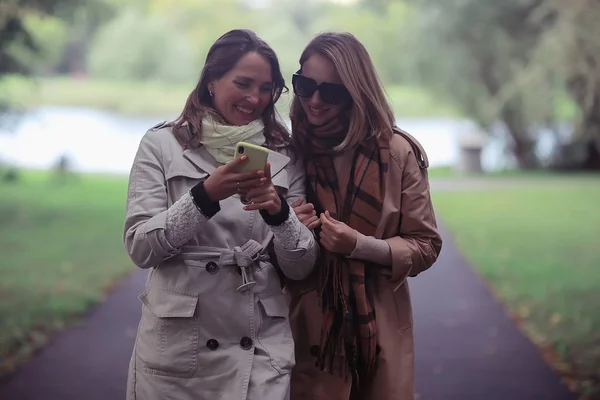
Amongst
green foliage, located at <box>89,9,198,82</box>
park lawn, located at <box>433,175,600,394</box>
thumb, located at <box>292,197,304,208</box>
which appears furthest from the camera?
green foliage, located at <box>89,9,198,82</box>

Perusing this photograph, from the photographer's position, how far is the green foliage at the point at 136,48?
10.7 metres

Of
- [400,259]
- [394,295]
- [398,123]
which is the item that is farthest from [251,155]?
[398,123]

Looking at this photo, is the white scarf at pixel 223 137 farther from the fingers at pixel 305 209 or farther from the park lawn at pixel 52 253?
the park lawn at pixel 52 253

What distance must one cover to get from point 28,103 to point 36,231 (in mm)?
2124

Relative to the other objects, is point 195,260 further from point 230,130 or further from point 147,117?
point 147,117

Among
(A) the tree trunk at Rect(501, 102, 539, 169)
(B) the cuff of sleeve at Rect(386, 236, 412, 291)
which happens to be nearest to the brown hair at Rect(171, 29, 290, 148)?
(B) the cuff of sleeve at Rect(386, 236, 412, 291)

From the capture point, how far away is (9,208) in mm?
11914

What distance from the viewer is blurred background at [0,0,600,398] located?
7883 millimetres

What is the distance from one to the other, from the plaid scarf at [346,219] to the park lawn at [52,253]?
12.4ft

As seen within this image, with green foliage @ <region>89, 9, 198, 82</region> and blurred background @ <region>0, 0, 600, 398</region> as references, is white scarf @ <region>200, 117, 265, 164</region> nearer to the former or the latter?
blurred background @ <region>0, 0, 600, 398</region>

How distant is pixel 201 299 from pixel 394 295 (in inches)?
27.1

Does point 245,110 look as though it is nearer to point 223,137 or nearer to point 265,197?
point 223,137

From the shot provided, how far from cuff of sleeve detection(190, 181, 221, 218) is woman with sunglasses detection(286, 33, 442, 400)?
0.38 m

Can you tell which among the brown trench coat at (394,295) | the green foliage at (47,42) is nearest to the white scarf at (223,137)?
the brown trench coat at (394,295)
